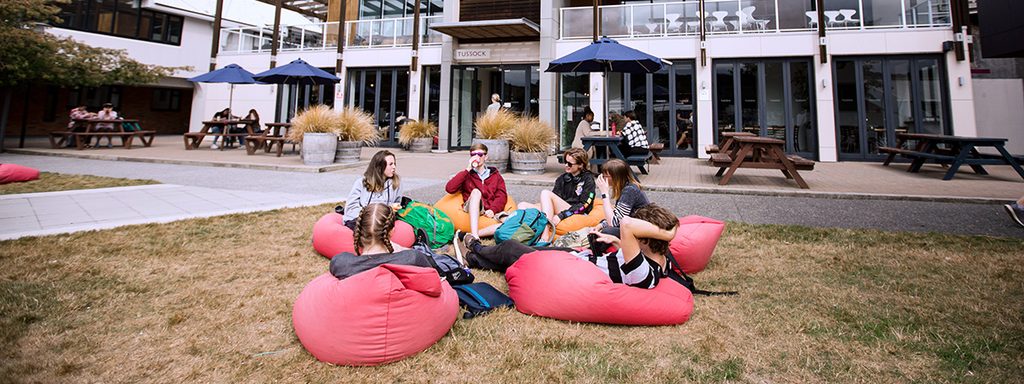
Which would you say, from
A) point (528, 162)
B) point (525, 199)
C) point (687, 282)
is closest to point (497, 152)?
point (528, 162)

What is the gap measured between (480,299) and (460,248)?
1.57 metres

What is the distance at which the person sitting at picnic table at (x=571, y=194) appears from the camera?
5.20 meters

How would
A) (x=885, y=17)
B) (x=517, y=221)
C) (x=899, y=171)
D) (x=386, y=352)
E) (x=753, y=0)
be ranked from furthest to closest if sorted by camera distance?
(x=753, y=0), (x=885, y=17), (x=899, y=171), (x=517, y=221), (x=386, y=352)

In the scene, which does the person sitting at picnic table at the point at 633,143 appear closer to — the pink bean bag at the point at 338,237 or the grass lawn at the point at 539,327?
the grass lawn at the point at 539,327

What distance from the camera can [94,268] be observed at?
3.77 metres

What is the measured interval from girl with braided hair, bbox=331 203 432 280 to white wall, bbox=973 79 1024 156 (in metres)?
19.6

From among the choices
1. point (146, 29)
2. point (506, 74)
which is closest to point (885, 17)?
point (506, 74)

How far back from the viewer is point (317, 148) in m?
11.0

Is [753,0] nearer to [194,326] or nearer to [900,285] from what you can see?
[900,285]

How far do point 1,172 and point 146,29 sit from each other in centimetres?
1916

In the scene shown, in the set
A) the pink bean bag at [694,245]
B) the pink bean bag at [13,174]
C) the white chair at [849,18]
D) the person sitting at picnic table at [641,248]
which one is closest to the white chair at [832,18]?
the white chair at [849,18]

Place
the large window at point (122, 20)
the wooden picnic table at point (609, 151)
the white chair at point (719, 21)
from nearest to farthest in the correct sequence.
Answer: the wooden picnic table at point (609, 151) < the white chair at point (719, 21) < the large window at point (122, 20)

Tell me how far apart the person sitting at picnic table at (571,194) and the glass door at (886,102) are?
12.1 m

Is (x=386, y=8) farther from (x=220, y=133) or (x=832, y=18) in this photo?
(x=832, y=18)
